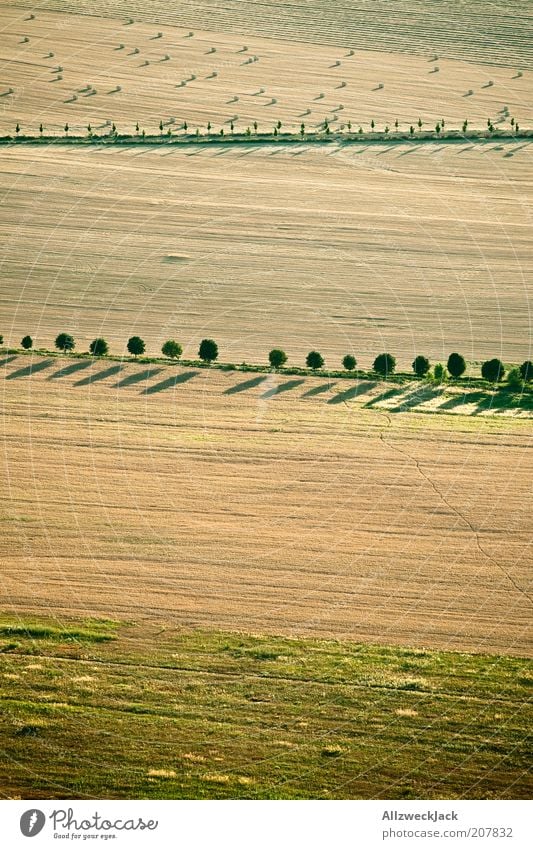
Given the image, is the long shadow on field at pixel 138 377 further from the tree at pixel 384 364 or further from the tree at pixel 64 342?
the tree at pixel 384 364

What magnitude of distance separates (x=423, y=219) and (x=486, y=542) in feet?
147

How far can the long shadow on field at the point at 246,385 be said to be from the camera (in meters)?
57.0

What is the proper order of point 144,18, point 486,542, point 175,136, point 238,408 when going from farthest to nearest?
point 144,18 < point 175,136 < point 238,408 < point 486,542

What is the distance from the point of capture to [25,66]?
10425cm

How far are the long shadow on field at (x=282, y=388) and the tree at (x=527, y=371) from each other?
11294 millimetres

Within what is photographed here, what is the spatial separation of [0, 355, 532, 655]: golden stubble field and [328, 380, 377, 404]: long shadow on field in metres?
0.16

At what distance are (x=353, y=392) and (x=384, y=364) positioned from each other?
3.24 metres

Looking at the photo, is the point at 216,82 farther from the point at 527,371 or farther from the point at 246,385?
the point at 527,371

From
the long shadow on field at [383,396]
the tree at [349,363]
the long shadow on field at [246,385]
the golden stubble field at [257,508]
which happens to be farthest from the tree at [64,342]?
the long shadow on field at [383,396]

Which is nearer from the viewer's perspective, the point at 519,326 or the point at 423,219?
the point at 519,326

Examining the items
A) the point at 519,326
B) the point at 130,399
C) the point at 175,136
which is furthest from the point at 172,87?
the point at 130,399

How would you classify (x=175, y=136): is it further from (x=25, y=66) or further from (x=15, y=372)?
(x=15, y=372)

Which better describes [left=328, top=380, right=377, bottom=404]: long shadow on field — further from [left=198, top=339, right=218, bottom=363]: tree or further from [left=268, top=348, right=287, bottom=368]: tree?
[left=198, top=339, right=218, bottom=363]: tree

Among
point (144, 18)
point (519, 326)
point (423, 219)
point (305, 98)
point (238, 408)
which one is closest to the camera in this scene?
Result: point (238, 408)
